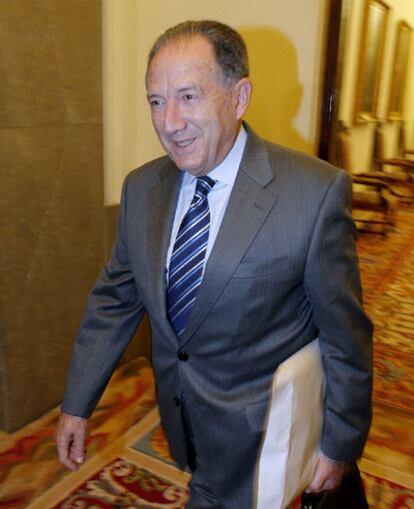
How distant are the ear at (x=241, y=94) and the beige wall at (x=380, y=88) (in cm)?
445

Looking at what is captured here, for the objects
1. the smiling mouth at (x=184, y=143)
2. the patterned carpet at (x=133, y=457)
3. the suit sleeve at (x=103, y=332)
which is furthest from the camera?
the patterned carpet at (x=133, y=457)

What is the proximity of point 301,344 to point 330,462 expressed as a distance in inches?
10.9

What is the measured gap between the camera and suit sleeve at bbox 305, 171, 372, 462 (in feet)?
3.69

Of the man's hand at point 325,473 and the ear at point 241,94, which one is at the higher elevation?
the ear at point 241,94

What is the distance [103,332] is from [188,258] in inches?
13.8

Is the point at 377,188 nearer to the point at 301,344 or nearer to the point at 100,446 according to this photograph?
the point at 100,446

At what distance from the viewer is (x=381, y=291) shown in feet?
14.9

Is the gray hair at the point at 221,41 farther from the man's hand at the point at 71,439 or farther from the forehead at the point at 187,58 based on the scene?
the man's hand at the point at 71,439

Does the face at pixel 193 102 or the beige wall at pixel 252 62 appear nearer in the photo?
the face at pixel 193 102

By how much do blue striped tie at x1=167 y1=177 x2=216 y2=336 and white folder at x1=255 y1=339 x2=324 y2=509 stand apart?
0.29 m

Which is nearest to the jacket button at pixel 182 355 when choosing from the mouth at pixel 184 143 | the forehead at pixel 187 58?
the mouth at pixel 184 143

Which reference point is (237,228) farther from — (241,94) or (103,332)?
(103,332)

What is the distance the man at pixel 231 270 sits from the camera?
3.72 feet

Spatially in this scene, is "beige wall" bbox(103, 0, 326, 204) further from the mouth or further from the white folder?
the white folder
